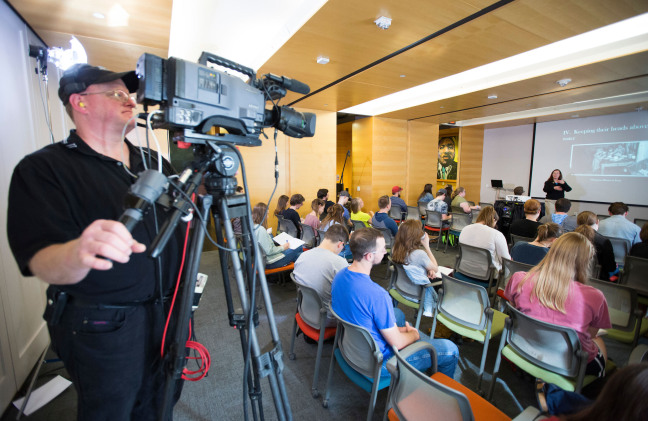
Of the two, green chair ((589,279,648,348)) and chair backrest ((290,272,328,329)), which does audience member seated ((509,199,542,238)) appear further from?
chair backrest ((290,272,328,329))

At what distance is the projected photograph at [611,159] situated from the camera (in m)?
6.88

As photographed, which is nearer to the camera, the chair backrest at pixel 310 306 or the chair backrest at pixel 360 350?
the chair backrest at pixel 360 350

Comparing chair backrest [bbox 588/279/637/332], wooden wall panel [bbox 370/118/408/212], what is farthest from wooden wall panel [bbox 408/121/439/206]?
chair backrest [bbox 588/279/637/332]

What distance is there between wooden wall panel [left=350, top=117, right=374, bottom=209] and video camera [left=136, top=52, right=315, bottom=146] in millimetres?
6885

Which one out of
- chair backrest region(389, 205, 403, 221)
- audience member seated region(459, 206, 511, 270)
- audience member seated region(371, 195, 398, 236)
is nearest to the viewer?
audience member seated region(459, 206, 511, 270)

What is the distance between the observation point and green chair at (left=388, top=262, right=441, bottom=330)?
2.41m

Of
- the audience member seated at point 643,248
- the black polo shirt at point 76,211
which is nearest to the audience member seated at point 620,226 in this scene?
the audience member seated at point 643,248

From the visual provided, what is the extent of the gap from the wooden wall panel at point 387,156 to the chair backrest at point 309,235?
12.5 feet

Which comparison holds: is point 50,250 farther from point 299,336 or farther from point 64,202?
point 299,336

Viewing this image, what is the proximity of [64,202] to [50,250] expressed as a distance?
0.21m

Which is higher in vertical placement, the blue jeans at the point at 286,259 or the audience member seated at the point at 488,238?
the audience member seated at the point at 488,238

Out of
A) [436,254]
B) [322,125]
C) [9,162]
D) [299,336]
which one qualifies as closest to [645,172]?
[436,254]

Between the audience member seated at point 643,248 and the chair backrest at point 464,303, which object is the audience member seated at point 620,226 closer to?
the audience member seated at point 643,248

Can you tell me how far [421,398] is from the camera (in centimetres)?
118
